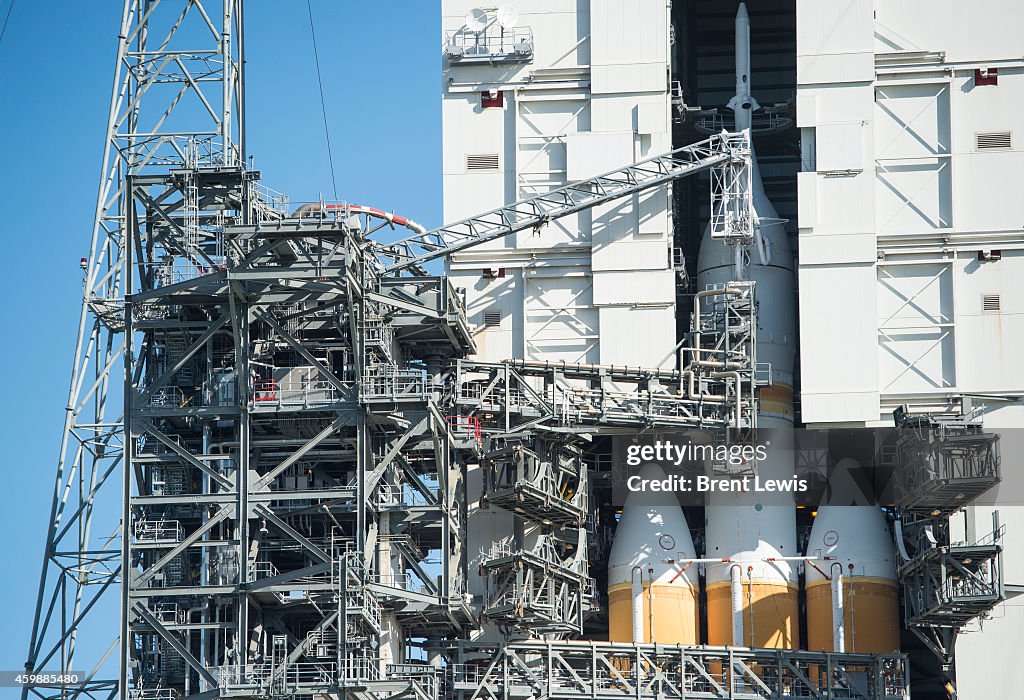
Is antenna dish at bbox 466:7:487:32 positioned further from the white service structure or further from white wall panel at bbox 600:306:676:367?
white wall panel at bbox 600:306:676:367

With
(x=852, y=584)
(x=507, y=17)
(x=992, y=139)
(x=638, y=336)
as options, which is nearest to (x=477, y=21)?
(x=507, y=17)

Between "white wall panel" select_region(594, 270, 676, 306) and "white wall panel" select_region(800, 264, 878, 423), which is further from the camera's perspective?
"white wall panel" select_region(594, 270, 676, 306)

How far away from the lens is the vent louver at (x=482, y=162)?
9069 centimetres

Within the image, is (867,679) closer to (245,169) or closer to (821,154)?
(821,154)

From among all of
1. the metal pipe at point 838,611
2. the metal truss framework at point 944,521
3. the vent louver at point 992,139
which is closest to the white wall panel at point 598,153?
the vent louver at point 992,139

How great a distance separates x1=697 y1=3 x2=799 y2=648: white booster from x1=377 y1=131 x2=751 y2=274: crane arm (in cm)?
228

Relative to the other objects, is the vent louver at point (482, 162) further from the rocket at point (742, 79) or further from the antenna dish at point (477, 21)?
the rocket at point (742, 79)

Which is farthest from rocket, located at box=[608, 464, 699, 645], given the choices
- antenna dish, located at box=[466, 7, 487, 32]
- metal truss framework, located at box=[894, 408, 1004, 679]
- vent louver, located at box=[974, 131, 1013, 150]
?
antenna dish, located at box=[466, 7, 487, 32]

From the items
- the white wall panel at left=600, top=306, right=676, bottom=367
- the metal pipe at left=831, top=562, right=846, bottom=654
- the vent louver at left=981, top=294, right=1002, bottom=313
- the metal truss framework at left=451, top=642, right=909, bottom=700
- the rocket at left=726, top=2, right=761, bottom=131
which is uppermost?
the rocket at left=726, top=2, right=761, bottom=131

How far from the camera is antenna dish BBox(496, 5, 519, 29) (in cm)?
9106

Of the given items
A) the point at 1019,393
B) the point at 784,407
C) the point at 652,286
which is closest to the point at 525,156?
the point at 652,286

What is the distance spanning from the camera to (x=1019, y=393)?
85.6 m

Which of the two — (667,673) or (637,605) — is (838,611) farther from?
(637,605)

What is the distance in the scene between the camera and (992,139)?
88562 millimetres
